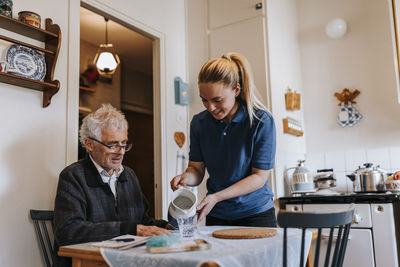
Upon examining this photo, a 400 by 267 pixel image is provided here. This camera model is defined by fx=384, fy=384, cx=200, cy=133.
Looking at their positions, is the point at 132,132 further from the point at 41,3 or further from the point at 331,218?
the point at 331,218

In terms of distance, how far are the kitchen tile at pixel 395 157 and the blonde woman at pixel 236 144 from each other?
1.84 meters

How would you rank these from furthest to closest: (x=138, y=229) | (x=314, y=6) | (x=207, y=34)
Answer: (x=314, y=6), (x=207, y=34), (x=138, y=229)

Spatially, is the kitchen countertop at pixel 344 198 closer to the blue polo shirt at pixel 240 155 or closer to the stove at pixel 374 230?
the stove at pixel 374 230

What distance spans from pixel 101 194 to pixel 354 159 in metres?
2.36

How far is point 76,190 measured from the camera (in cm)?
156

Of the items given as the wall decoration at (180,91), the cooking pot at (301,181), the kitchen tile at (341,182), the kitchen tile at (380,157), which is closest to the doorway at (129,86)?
the wall decoration at (180,91)

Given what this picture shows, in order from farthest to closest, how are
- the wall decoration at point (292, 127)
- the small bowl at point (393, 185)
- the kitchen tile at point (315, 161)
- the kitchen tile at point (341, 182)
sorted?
1. the kitchen tile at point (315, 161)
2. the kitchen tile at point (341, 182)
3. the wall decoration at point (292, 127)
4. the small bowl at point (393, 185)

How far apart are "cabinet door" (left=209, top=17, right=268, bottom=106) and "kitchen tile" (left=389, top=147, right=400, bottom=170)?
114 cm

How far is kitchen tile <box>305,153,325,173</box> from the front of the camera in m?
3.42

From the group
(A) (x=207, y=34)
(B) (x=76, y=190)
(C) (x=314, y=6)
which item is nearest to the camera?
(B) (x=76, y=190)

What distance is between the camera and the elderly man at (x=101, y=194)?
140cm

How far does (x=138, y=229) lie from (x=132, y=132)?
14.2 ft

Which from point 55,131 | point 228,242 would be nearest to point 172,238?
point 228,242

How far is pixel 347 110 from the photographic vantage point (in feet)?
10.8
